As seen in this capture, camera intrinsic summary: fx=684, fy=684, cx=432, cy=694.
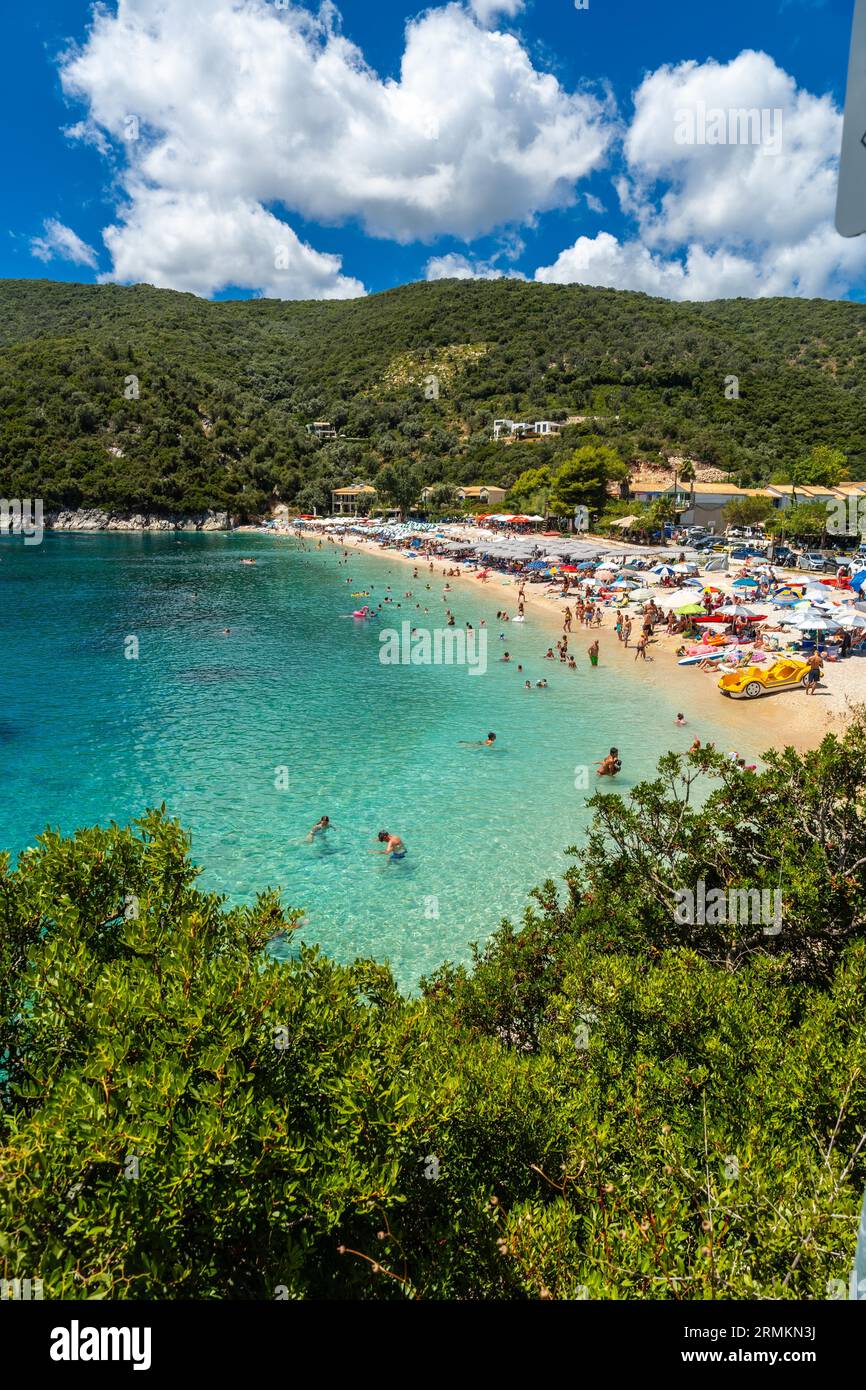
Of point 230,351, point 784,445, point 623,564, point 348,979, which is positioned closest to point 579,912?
point 348,979

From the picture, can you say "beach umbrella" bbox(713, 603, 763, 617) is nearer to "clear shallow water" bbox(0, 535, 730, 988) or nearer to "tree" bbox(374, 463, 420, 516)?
"clear shallow water" bbox(0, 535, 730, 988)

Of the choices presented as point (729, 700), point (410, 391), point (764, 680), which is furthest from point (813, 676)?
point (410, 391)

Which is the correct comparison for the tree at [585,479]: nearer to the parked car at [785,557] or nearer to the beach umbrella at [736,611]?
the parked car at [785,557]

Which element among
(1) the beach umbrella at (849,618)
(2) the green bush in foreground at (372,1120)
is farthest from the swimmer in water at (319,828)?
(1) the beach umbrella at (849,618)

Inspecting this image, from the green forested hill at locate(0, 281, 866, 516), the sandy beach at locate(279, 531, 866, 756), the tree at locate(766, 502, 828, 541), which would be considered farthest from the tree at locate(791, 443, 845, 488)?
the sandy beach at locate(279, 531, 866, 756)
